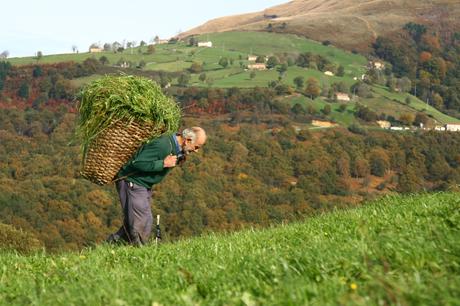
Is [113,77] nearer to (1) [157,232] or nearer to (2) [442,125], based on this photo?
(1) [157,232]

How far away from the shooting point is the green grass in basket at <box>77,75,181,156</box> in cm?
1012

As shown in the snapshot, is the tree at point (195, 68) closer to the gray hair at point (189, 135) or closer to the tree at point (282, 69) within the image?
Answer: the tree at point (282, 69)

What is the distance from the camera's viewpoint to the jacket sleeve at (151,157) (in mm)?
9914

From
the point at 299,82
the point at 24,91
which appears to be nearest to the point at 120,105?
the point at 299,82

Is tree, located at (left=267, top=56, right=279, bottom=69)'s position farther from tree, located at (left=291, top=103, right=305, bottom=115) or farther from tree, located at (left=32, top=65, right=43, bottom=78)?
tree, located at (left=32, top=65, right=43, bottom=78)

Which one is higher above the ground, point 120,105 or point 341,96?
point 120,105

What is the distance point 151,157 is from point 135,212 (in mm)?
758

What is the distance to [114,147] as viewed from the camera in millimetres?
10156

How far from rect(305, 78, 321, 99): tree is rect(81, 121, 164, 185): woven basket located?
15314 cm

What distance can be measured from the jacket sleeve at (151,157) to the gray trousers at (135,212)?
1.13ft

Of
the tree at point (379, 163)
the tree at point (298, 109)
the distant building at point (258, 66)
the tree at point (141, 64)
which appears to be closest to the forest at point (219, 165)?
the tree at point (379, 163)

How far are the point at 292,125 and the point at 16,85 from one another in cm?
6902

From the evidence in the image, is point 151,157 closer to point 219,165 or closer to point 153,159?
point 153,159

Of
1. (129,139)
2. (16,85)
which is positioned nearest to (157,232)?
(129,139)
